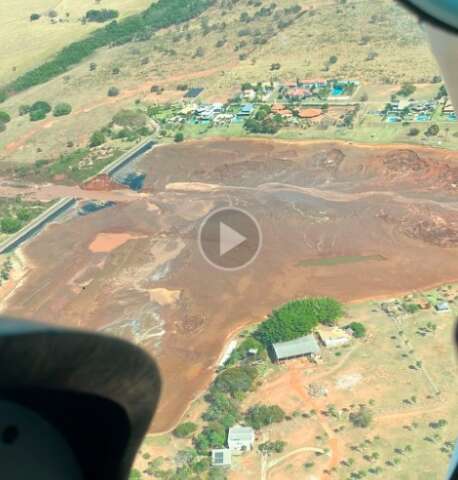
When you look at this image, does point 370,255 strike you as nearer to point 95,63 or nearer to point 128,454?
point 128,454

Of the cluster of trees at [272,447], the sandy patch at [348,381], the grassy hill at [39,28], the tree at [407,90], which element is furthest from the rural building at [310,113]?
the cluster of trees at [272,447]

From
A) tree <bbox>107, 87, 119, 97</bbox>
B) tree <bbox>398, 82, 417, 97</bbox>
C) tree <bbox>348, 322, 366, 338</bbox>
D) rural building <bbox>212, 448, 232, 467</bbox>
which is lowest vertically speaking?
tree <bbox>398, 82, 417, 97</bbox>

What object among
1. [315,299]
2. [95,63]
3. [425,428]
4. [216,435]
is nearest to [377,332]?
[315,299]

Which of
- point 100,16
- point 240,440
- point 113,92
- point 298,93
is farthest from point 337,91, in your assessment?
point 100,16

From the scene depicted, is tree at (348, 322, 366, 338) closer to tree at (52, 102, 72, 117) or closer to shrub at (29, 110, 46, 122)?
tree at (52, 102, 72, 117)

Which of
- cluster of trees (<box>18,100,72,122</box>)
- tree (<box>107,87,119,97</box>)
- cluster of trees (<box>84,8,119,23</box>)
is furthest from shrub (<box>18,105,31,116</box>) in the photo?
cluster of trees (<box>84,8,119,23</box>)
